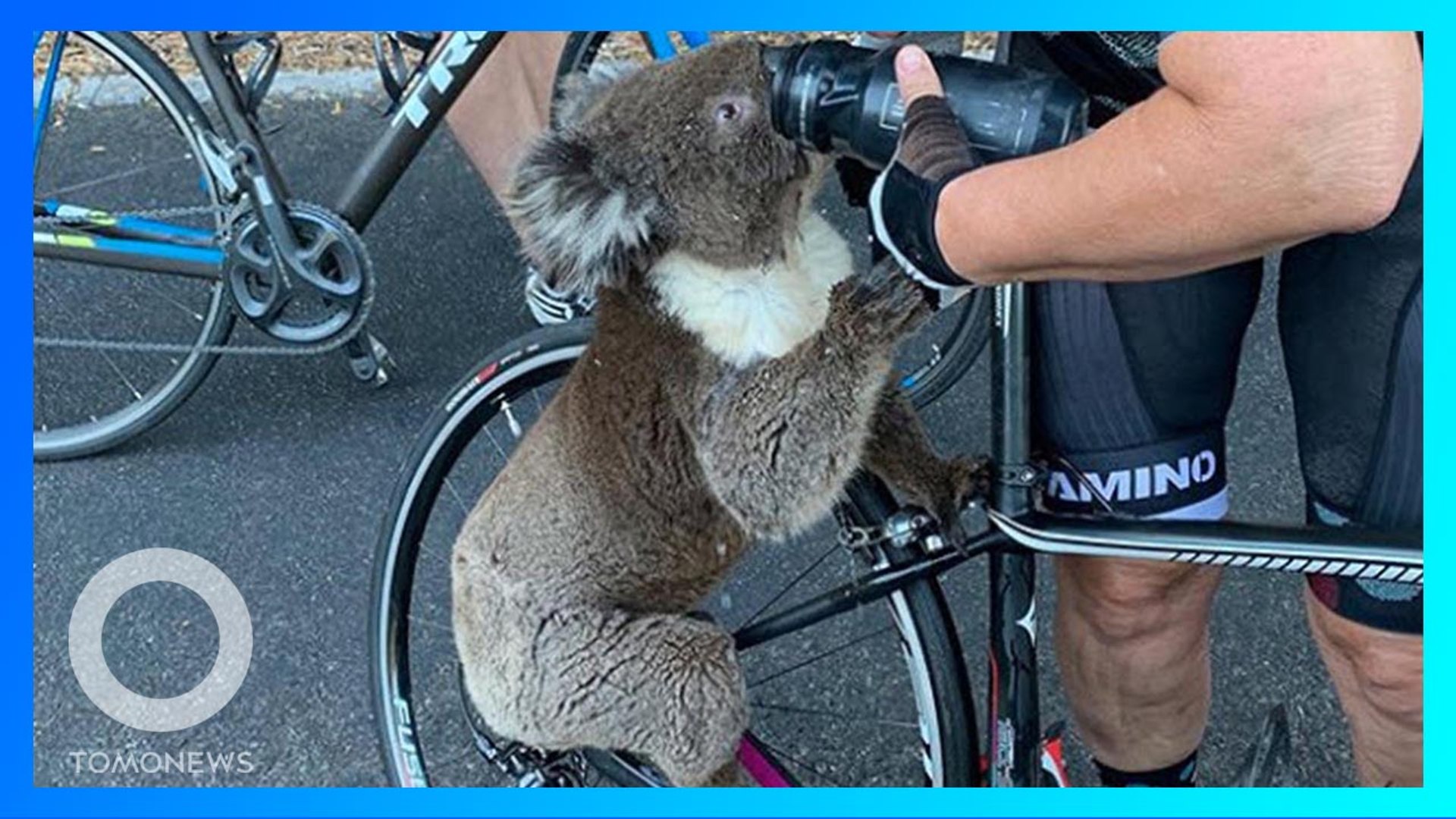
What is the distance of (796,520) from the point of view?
227cm

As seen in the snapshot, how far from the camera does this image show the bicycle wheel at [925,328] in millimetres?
3395

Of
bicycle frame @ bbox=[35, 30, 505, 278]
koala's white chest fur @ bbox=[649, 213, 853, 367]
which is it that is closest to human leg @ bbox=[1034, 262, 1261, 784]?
koala's white chest fur @ bbox=[649, 213, 853, 367]

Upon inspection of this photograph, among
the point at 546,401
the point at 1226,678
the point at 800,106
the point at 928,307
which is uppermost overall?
the point at 800,106

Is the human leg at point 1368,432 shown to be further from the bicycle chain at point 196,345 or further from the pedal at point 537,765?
the bicycle chain at point 196,345

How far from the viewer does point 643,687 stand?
7.72ft

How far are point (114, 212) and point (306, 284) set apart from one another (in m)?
0.74

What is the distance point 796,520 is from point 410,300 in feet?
7.93

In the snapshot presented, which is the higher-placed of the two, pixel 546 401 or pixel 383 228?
pixel 546 401

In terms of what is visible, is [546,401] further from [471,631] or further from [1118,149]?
[1118,149]

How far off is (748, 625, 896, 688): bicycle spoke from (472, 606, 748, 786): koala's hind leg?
71cm

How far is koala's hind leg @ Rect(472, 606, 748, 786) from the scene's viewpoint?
7.72 ft

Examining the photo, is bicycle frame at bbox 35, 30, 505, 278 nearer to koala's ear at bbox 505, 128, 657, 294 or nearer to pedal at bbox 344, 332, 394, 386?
pedal at bbox 344, 332, 394, 386

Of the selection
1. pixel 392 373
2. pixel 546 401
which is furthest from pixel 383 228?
pixel 546 401

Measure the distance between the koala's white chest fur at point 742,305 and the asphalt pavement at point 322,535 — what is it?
1.16 metres
